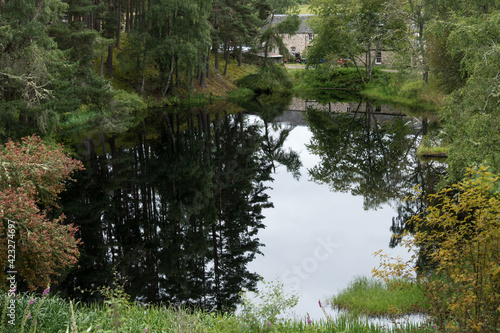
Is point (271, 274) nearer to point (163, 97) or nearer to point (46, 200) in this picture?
point (46, 200)

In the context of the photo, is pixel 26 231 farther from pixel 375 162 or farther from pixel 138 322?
pixel 375 162

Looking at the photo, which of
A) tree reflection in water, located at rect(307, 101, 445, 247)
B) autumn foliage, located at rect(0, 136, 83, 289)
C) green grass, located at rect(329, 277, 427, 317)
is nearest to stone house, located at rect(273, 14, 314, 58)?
tree reflection in water, located at rect(307, 101, 445, 247)

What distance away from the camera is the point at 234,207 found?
19.0 meters

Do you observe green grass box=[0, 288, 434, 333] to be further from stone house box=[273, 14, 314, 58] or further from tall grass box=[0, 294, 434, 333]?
stone house box=[273, 14, 314, 58]

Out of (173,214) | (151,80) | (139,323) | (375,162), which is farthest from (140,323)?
(151,80)

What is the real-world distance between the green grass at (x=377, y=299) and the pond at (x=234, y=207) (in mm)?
644

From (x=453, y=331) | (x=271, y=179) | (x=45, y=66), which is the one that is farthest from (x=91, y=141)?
(x=453, y=331)

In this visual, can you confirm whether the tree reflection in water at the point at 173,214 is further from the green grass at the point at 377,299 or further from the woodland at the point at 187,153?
the green grass at the point at 377,299

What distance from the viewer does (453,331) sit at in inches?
283

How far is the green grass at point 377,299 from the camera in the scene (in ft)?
34.3

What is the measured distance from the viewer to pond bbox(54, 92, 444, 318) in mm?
13078

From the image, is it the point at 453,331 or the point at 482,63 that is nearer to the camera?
the point at 453,331

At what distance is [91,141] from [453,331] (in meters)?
25.0

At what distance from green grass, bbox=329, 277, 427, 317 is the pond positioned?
25.4 inches
